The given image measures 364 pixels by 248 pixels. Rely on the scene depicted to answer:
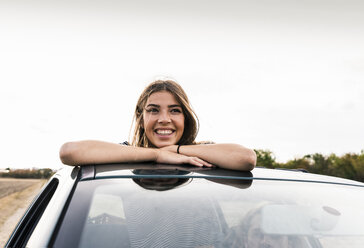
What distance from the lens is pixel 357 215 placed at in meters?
2.05

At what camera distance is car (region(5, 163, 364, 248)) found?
1610mm

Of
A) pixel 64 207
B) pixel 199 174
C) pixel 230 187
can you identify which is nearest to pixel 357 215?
pixel 230 187

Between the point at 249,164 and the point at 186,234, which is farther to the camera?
the point at 249,164

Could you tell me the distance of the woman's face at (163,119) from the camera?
3.53 meters

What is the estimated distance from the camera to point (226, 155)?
8.17 feet

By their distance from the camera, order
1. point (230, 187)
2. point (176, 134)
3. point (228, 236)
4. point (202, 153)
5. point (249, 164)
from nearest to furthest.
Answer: point (228, 236) < point (230, 187) < point (249, 164) < point (202, 153) < point (176, 134)

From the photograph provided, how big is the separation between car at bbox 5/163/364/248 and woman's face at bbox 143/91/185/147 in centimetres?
137

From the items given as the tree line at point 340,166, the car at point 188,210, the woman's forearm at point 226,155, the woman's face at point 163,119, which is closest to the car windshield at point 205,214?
the car at point 188,210

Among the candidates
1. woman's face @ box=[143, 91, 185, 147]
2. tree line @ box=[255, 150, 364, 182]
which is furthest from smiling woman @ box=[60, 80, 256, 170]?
tree line @ box=[255, 150, 364, 182]

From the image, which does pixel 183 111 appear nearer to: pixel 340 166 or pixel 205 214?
pixel 205 214

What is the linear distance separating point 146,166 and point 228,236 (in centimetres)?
58

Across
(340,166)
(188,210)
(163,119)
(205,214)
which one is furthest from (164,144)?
(340,166)

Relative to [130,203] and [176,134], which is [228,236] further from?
[176,134]

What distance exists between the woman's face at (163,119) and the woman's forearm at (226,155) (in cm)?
80
